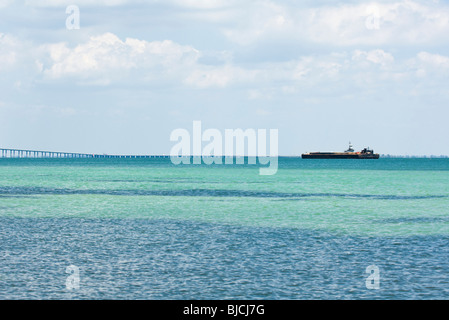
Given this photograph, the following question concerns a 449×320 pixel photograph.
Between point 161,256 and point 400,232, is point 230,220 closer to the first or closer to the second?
point 400,232

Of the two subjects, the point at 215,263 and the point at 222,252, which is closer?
the point at 215,263

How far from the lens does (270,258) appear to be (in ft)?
92.3

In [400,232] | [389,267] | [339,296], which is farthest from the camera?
[400,232]

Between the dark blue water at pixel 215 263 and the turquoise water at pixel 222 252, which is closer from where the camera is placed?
the dark blue water at pixel 215 263

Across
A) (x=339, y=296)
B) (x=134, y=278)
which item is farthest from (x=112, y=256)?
(x=339, y=296)

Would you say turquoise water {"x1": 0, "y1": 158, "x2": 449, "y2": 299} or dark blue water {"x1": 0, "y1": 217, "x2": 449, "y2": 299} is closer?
dark blue water {"x1": 0, "y1": 217, "x2": 449, "y2": 299}

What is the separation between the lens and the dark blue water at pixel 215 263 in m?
22.0

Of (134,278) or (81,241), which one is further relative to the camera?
(81,241)

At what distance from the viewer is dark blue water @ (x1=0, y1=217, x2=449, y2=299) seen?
22.0 metres

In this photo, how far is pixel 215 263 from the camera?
1060 inches

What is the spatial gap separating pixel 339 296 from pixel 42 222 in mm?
26980
